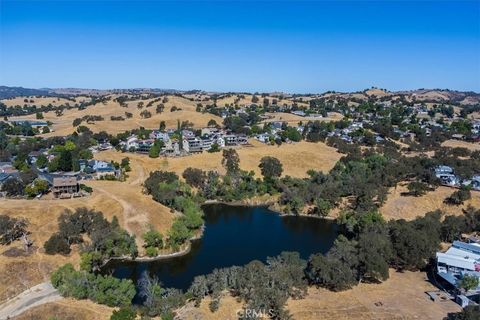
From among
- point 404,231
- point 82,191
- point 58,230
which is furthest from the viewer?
point 82,191

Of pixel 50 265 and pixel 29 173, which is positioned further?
pixel 29 173

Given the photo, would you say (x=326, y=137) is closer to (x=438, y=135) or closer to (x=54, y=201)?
(x=438, y=135)

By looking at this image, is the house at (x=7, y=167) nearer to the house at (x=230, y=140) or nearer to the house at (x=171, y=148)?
the house at (x=171, y=148)

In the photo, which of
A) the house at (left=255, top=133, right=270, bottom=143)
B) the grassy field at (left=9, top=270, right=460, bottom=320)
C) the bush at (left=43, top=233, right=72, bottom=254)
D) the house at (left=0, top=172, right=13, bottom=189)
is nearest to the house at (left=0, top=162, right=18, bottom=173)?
the house at (left=0, top=172, right=13, bottom=189)

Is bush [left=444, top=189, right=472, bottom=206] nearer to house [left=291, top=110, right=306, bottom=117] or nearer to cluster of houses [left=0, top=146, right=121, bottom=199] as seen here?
cluster of houses [left=0, top=146, right=121, bottom=199]

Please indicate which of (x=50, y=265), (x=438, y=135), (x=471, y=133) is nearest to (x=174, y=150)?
(x=50, y=265)

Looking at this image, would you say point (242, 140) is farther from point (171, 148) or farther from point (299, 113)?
point (299, 113)

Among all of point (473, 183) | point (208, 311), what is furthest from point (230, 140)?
point (208, 311)
